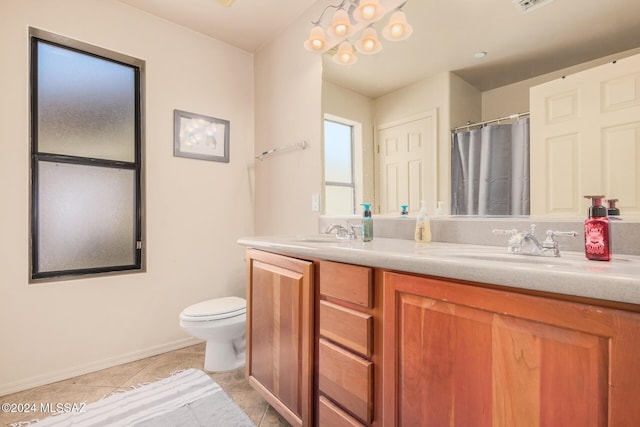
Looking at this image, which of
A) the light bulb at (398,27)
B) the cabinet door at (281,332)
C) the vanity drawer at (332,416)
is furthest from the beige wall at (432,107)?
the vanity drawer at (332,416)

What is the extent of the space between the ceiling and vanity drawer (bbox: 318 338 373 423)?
1252mm

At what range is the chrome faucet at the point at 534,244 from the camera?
914mm

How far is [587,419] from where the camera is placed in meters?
0.54

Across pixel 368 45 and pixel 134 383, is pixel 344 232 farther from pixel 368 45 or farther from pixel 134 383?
pixel 134 383

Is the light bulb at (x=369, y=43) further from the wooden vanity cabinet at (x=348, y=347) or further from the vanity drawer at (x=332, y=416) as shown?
the vanity drawer at (x=332, y=416)

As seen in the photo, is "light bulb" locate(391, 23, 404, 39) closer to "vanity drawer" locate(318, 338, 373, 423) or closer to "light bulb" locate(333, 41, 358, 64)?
"light bulb" locate(333, 41, 358, 64)

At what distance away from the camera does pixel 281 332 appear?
4.33ft

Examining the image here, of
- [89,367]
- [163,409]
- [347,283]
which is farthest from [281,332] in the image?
[89,367]

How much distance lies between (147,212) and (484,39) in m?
2.33

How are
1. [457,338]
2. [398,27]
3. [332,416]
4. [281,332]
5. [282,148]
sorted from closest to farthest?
[457,338]
[332,416]
[281,332]
[398,27]
[282,148]

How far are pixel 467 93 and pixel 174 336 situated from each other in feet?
8.36

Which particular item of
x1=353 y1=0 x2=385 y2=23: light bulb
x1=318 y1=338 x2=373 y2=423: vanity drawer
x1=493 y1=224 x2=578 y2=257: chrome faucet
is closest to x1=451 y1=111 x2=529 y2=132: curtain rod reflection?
x1=493 y1=224 x2=578 y2=257: chrome faucet

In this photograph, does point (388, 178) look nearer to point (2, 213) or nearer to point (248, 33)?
point (248, 33)

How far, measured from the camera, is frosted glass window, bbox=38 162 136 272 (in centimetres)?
187
